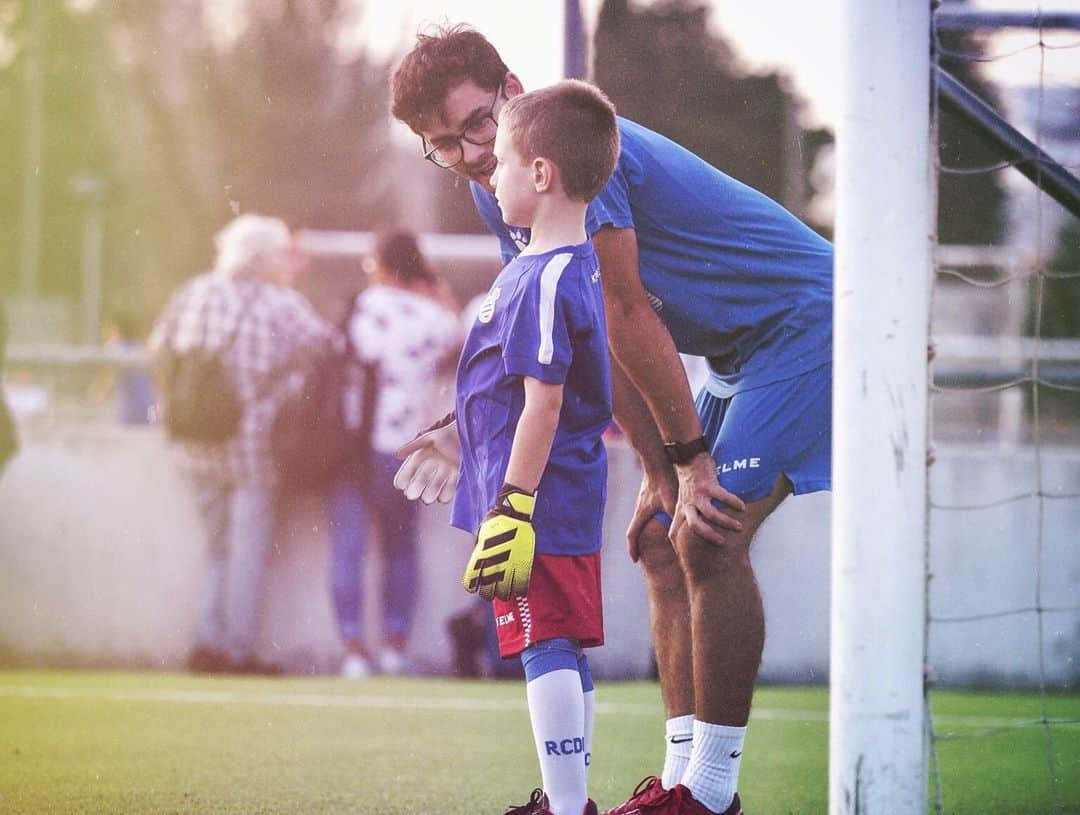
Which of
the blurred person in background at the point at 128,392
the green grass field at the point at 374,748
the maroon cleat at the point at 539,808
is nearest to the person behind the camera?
the maroon cleat at the point at 539,808

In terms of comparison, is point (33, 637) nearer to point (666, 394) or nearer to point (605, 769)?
point (605, 769)

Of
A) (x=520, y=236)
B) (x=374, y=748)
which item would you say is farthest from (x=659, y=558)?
(x=374, y=748)

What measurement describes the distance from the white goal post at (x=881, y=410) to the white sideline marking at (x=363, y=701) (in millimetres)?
2319

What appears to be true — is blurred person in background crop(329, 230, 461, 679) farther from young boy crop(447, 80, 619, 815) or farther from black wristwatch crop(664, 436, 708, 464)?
young boy crop(447, 80, 619, 815)

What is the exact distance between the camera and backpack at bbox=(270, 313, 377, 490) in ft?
17.8

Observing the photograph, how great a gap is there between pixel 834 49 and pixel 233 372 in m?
3.66

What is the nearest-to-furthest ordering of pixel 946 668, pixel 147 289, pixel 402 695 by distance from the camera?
1. pixel 402 695
2. pixel 946 668
3. pixel 147 289

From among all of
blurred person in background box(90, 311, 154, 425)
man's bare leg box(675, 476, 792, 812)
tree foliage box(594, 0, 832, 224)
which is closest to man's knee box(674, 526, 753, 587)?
man's bare leg box(675, 476, 792, 812)

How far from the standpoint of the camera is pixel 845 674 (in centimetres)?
211

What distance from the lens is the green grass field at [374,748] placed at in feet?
9.94

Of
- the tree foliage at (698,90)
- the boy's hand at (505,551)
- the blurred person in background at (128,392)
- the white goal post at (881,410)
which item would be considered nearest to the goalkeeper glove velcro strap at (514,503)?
the boy's hand at (505,551)

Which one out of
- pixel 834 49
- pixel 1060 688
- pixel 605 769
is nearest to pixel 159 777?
pixel 605 769

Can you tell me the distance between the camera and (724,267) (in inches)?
111

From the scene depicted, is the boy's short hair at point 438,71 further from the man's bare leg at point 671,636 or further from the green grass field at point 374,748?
the green grass field at point 374,748
